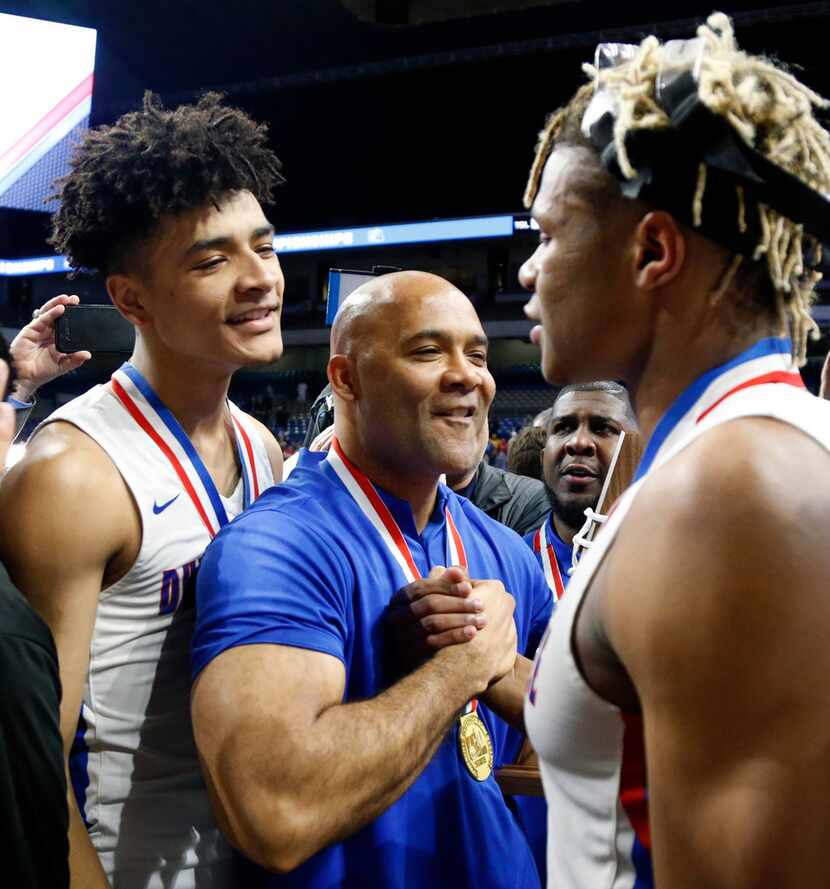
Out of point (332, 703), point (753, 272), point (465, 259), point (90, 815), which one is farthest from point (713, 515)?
point (465, 259)

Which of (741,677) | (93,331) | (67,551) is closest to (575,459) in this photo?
(93,331)

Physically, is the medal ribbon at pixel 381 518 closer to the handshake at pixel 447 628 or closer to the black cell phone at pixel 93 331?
the handshake at pixel 447 628

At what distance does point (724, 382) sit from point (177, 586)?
112cm

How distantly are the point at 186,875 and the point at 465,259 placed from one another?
13.5 metres

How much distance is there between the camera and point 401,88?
11.6m

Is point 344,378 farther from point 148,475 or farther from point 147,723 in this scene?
point 147,723

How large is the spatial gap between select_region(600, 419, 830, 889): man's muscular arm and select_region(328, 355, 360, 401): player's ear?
1.12m

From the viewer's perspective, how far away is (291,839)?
1.44 metres

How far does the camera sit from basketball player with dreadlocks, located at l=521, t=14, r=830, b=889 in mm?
867

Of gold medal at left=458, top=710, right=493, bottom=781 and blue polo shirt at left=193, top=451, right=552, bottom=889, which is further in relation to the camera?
gold medal at left=458, top=710, right=493, bottom=781

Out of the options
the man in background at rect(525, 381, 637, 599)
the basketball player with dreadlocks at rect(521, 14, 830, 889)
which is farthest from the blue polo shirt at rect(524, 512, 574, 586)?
the basketball player with dreadlocks at rect(521, 14, 830, 889)

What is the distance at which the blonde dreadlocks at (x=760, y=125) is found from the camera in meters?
1.05

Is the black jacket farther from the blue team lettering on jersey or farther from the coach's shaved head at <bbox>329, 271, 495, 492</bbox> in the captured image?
the blue team lettering on jersey

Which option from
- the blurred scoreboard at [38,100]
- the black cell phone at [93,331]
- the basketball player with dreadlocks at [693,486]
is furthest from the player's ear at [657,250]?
the blurred scoreboard at [38,100]
